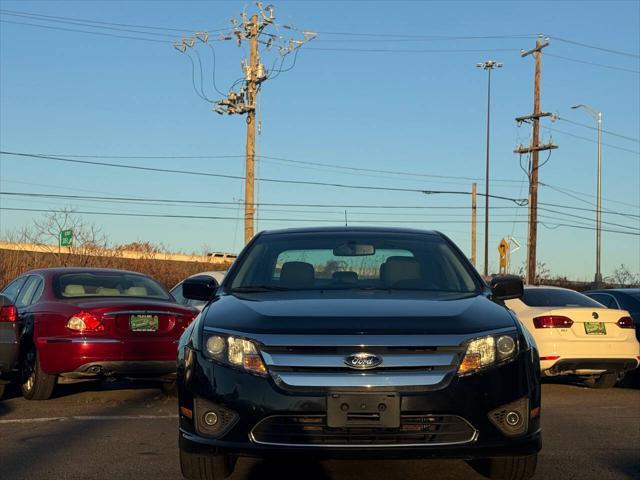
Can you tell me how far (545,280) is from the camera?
4725 centimetres

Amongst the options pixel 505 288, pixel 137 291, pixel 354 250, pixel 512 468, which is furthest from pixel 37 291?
pixel 512 468

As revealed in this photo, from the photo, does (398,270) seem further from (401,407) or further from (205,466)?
(205,466)

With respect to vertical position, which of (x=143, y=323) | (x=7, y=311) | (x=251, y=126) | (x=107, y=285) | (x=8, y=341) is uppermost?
(x=251, y=126)

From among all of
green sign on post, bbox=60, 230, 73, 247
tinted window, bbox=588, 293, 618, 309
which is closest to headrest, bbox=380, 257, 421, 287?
tinted window, bbox=588, 293, 618, 309

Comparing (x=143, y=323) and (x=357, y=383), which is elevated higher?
(x=357, y=383)

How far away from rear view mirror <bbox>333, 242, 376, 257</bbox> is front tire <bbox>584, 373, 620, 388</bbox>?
23.1 ft

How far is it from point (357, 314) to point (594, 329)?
24.5ft

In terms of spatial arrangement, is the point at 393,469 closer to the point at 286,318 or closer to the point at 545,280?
the point at 286,318

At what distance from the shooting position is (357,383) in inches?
189

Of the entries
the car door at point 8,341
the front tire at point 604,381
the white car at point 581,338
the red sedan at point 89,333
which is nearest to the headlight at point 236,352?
the red sedan at point 89,333

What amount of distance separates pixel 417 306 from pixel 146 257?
3079cm

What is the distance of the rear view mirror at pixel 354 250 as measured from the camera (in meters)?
6.79

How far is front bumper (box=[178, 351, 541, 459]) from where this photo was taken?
484cm

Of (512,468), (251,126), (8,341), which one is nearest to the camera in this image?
(512,468)
